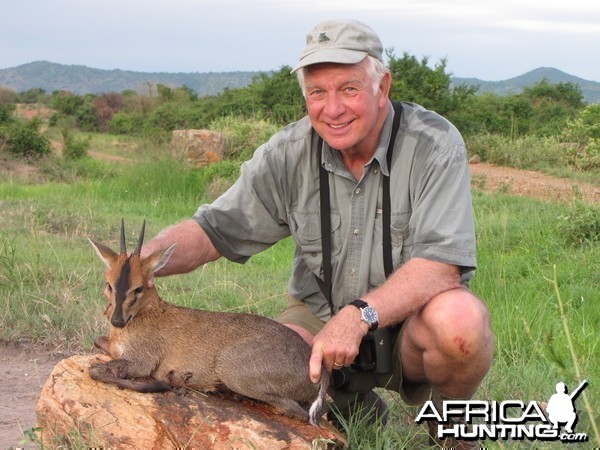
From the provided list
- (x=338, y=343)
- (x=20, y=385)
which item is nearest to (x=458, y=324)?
(x=338, y=343)

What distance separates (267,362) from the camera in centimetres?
396

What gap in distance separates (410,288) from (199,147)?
1196 cm

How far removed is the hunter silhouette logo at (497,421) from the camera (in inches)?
156

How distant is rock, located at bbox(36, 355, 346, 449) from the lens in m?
3.79

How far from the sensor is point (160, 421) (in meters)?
3.83

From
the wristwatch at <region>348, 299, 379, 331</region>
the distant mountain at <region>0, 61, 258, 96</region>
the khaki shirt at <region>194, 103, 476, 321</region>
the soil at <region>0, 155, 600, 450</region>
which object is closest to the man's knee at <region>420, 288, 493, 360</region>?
the khaki shirt at <region>194, 103, 476, 321</region>

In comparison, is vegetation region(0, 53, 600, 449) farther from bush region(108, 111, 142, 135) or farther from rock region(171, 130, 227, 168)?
bush region(108, 111, 142, 135)

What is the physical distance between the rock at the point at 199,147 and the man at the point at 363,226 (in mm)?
10533

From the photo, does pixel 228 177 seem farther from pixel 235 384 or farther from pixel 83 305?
Result: pixel 235 384

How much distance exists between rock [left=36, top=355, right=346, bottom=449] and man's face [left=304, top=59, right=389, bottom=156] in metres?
1.41

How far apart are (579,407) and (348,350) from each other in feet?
4.80

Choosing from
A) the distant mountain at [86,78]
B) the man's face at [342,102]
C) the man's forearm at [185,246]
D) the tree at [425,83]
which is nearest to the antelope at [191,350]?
the man's forearm at [185,246]

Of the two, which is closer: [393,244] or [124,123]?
[393,244]

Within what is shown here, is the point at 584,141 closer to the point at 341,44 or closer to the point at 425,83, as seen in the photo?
→ the point at 425,83
